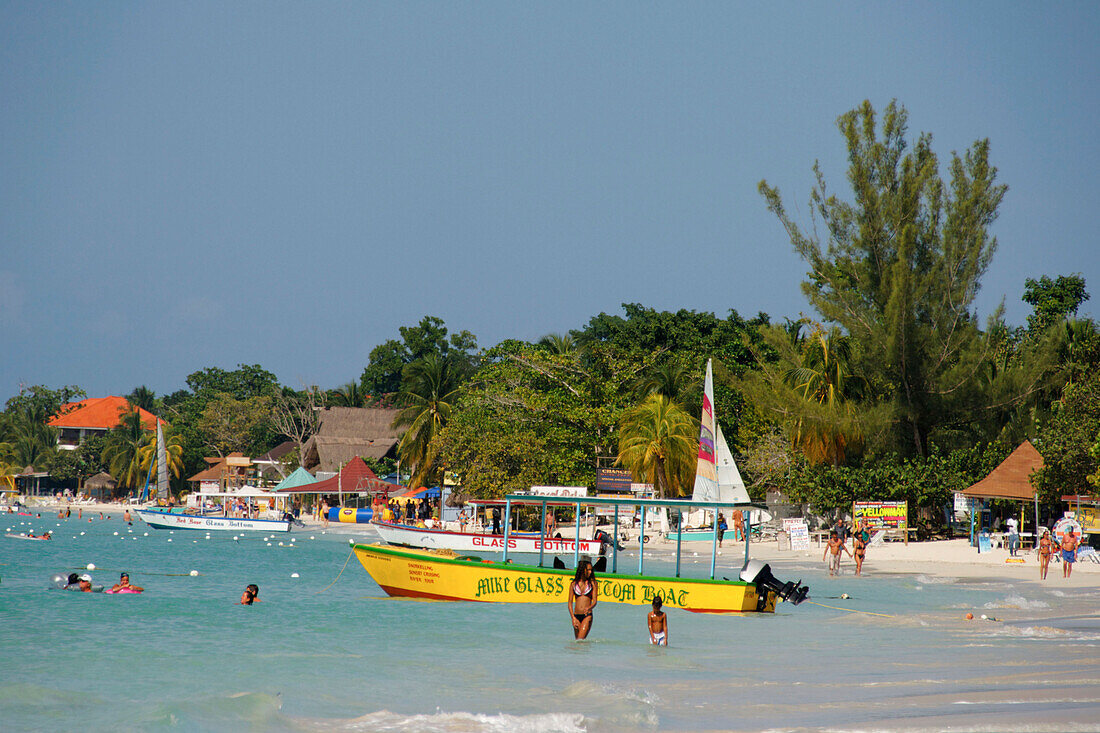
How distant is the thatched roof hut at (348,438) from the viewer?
65.1 metres

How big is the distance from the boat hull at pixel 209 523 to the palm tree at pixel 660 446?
20.9 m

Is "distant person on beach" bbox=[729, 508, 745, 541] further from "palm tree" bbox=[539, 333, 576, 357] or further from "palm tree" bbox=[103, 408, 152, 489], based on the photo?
"palm tree" bbox=[103, 408, 152, 489]

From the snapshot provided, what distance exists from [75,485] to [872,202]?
7895cm

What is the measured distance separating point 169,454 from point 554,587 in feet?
216

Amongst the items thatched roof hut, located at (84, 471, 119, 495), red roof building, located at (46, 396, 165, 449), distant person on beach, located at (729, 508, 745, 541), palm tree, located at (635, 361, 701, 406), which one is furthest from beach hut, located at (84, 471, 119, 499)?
distant person on beach, located at (729, 508, 745, 541)

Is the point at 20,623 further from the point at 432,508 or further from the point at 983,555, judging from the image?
the point at 432,508

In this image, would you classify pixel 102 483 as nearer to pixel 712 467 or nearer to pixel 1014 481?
pixel 1014 481

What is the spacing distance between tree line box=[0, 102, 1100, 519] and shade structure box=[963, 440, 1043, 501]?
34.6 inches

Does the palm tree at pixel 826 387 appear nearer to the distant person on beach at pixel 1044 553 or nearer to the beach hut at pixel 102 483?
the distant person on beach at pixel 1044 553

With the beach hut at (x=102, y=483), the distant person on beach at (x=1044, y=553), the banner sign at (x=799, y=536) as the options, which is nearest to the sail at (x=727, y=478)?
the distant person on beach at (x=1044, y=553)

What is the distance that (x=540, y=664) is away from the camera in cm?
1371

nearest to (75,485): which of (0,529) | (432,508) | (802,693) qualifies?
(0,529)

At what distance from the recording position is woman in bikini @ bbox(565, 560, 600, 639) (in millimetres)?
14891

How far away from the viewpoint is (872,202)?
3447 centimetres
